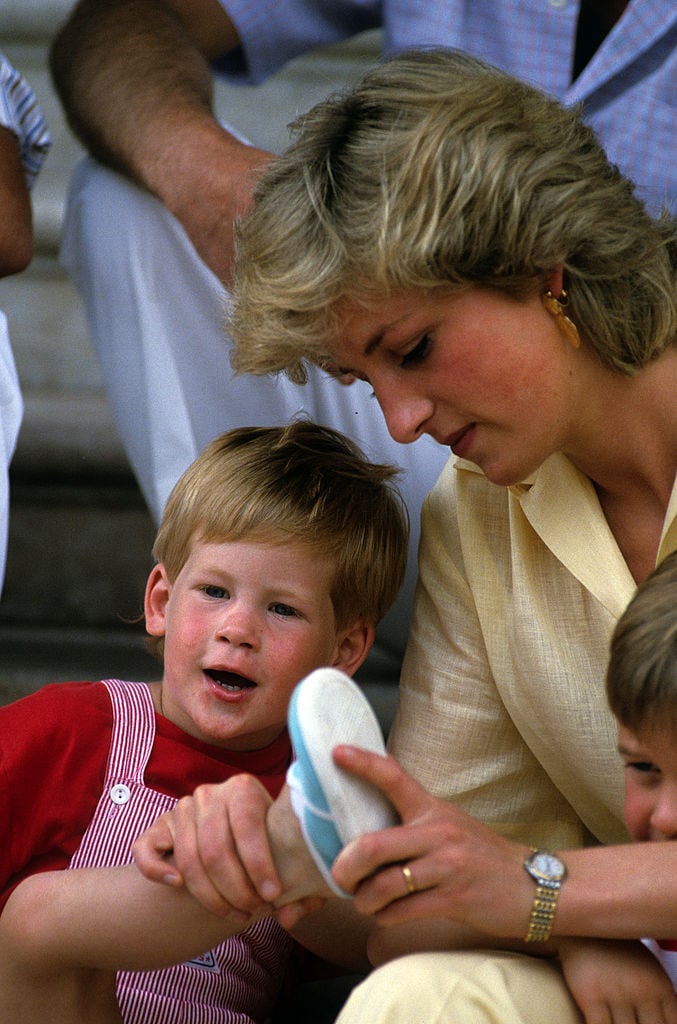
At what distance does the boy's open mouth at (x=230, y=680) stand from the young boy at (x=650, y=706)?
1.57ft

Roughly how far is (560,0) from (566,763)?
1.36 metres

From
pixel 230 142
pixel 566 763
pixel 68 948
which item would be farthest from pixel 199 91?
pixel 68 948

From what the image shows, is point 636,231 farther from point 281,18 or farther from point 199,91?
point 281,18

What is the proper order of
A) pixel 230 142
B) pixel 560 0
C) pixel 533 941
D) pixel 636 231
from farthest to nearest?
pixel 560 0, pixel 230 142, pixel 636 231, pixel 533 941

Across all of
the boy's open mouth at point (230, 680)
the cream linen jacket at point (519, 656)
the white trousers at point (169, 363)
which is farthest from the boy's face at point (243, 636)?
the white trousers at point (169, 363)

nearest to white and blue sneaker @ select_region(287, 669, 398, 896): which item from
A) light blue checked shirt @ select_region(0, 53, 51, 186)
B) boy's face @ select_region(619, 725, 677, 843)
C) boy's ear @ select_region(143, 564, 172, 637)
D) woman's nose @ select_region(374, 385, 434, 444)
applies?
boy's face @ select_region(619, 725, 677, 843)

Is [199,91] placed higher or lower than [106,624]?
higher

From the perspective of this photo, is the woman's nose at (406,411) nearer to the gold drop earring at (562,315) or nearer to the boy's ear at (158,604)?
the gold drop earring at (562,315)

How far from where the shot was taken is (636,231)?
1.57 metres

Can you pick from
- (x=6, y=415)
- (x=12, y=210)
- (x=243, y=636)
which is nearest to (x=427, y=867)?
(x=243, y=636)

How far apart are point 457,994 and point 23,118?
1695 mm

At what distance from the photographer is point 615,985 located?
123 cm

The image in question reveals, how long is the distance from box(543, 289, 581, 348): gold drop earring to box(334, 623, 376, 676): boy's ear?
0.47 metres

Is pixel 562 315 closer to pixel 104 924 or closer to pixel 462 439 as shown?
pixel 462 439
